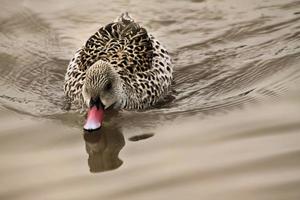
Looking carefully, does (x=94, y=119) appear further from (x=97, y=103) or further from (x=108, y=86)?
(x=108, y=86)

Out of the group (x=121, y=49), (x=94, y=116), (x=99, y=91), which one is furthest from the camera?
(x=121, y=49)

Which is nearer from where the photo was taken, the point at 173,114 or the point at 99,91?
the point at 99,91

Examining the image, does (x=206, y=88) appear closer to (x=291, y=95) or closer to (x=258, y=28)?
(x=291, y=95)

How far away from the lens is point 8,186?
286 inches

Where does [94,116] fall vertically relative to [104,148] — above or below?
above

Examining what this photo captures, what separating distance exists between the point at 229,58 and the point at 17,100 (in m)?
2.68

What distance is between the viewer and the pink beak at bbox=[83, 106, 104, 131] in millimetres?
8242

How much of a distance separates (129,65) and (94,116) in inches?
44.8

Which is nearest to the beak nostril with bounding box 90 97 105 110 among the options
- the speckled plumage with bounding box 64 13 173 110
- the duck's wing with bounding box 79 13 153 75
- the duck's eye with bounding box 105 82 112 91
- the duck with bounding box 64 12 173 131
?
the duck with bounding box 64 12 173 131

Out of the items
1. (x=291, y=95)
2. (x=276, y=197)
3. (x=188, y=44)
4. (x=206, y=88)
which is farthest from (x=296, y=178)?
(x=188, y=44)

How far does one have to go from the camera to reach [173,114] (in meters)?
8.84

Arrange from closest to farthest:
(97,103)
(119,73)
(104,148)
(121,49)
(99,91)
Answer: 1. (104,148)
2. (97,103)
3. (99,91)
4. (119,73)
5. (121,49)

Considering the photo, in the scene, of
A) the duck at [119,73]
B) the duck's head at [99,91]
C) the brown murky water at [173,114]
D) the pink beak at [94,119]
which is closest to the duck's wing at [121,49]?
the duck at [119,73]

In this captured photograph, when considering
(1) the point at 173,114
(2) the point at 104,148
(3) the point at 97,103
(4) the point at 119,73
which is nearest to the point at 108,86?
(3) the point at 97,103
